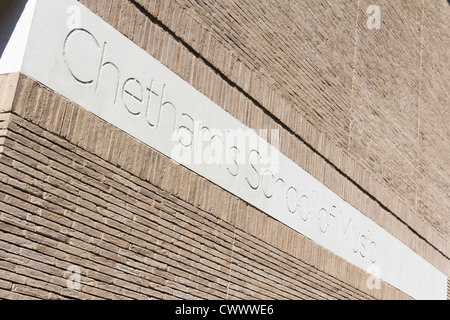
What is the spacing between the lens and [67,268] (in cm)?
459

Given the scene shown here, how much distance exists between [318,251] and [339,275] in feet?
1.93

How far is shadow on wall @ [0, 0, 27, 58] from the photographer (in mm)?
4512

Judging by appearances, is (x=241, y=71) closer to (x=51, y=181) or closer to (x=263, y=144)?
(x=263, y=144)

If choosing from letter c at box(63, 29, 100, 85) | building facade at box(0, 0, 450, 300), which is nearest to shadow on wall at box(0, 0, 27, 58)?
building facade at box(0, 0, 450, 300)

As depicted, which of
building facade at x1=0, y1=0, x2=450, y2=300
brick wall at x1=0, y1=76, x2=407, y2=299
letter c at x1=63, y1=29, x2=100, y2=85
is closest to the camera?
brick wall at x1=0, y1=76, x2=407, y2=299

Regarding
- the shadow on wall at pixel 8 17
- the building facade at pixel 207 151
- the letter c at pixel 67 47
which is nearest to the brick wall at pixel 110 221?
the building facade at pixel 207 151

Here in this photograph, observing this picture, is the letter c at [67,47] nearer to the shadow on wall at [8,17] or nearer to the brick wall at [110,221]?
the brick wall at [110,221]

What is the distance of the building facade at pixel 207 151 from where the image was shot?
4488 millimetres

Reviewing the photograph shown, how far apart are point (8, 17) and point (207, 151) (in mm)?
2124

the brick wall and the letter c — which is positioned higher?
the letter c

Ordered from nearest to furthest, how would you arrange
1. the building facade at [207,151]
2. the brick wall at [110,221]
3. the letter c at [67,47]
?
1. the brick wall at [110,221]
2. the building facade at [207,151]
3. the letter c at [67,47]

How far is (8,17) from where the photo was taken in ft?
15.1

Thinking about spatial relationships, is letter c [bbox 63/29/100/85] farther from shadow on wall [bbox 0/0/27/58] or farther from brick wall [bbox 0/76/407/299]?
shadow on wall [bbox 0/0/27/58]

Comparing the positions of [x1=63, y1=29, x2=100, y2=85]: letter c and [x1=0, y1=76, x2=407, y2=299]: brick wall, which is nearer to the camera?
[x1=0, y1=76, x2=407, y2=299]: brick wall
